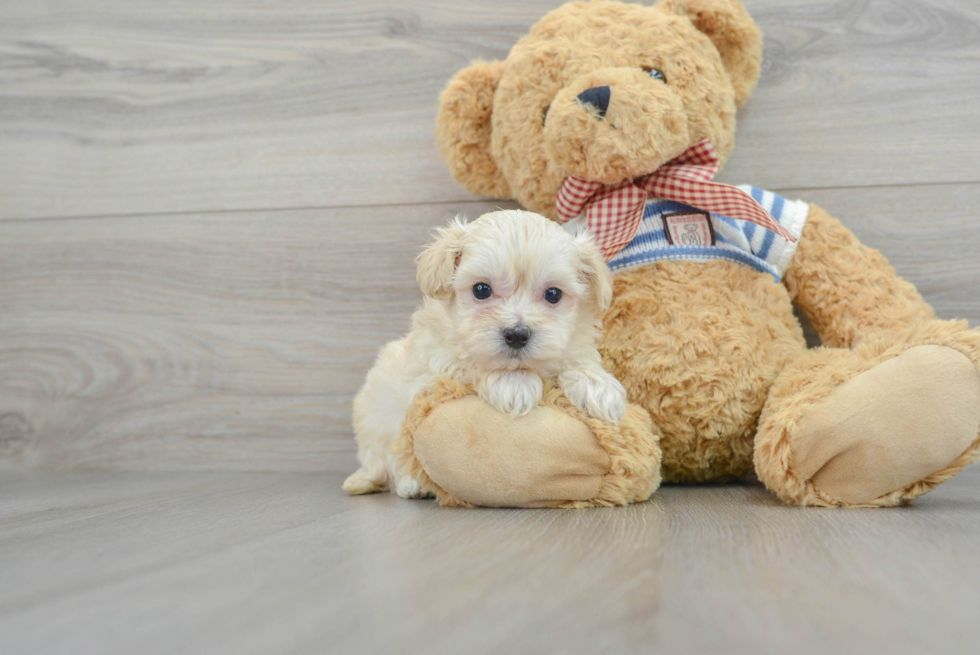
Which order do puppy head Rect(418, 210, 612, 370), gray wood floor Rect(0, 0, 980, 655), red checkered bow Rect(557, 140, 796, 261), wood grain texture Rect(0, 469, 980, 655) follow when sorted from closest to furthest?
wood grain texture Rect(0, 469, 980, 655) < gray wood floor Rect(0, 0, 980, 655) < puppy head Rect(418, 210, 612, 370) < red checkered bow Rect(557, 140, 796, 261)

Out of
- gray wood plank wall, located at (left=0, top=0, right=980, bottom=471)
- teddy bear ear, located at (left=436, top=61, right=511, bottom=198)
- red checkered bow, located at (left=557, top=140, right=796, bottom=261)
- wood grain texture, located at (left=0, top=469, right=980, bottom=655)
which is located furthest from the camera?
Result: gray wood plank wall, located at (left=0, top=0, right=980, bottom=471)

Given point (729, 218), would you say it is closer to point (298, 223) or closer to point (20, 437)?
point (298, 223)

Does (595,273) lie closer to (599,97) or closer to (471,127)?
(599,97)

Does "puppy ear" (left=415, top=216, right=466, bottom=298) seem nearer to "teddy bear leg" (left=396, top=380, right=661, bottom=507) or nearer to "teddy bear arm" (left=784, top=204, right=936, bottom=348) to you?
"teddy bear leg" (left=396, top=380, right=661, bottom=507)

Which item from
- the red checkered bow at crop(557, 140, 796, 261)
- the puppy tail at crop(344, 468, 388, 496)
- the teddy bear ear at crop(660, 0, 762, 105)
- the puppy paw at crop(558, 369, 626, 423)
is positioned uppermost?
the teddy bear ear at crop(660, 0, 762, 105)

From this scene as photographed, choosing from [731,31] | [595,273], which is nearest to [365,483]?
[595,273]

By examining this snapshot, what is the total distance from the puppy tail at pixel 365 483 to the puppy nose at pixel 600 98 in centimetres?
62

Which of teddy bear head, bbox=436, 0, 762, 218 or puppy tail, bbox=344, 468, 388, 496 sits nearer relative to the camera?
teddy bear head, bbox=436, 0, 762, 218

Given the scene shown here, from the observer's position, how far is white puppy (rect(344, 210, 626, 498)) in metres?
0.85

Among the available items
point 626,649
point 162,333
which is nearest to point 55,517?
point 162,333

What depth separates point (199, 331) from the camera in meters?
1.41

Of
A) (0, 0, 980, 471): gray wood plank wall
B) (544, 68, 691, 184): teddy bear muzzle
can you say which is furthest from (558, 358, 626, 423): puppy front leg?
(0, 0, 980, 471): gray wood plank wall

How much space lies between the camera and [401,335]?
4.45 feet

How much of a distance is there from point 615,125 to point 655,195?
0.17m
